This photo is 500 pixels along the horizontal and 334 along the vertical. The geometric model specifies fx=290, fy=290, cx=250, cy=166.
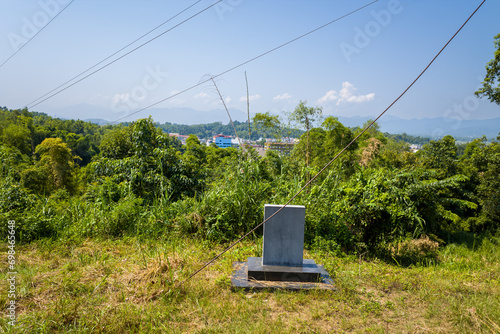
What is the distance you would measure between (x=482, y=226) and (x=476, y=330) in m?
18.3

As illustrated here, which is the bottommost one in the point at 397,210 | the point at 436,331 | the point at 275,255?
the point at 436,331

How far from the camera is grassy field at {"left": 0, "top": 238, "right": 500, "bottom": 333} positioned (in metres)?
2.90

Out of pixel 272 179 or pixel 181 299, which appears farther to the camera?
pixel 272 179

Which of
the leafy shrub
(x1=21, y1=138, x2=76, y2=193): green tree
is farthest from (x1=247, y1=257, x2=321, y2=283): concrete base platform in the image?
(x1=21, y1=138, x2=76, y2=193): green tree

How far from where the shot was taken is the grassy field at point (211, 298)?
290cm

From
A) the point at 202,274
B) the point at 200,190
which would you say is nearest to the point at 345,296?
the point at 202,274

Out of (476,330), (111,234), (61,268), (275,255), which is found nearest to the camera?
(476,330)

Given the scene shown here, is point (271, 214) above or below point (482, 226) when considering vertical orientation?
above

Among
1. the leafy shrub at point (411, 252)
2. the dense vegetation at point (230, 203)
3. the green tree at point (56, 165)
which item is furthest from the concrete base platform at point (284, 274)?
the green tree at point (56, 165)

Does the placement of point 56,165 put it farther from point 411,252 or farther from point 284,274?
point 411,252

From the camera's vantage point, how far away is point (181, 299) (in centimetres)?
333

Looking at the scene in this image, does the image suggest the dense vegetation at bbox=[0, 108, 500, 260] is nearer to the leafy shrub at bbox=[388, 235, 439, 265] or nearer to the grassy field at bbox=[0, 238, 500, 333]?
the leafy shrub at bbox=[388, 235, 439, 265]

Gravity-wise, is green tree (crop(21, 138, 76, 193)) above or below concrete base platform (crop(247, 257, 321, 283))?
below

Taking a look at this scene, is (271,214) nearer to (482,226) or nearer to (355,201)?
(355,201)
